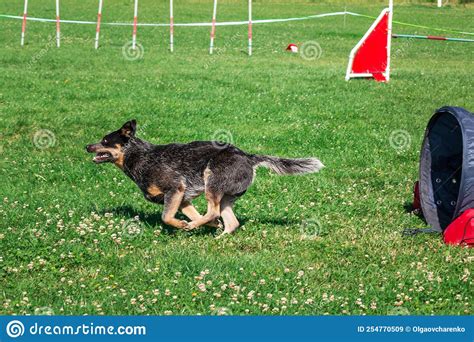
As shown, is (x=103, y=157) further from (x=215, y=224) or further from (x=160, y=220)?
(x=215, y=224)

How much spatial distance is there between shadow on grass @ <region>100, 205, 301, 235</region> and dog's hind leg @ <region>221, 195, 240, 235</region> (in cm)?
26

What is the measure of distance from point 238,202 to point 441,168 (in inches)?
102

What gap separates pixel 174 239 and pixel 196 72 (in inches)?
580

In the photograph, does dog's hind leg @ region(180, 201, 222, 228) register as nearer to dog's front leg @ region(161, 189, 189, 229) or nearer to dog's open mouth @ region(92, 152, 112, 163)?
dog's front leg @ region(161, 189, 189, 229)

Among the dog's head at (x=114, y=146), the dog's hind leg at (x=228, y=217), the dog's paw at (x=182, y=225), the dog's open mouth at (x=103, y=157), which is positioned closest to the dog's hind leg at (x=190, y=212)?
the dog's hind leg at (x=228, y=217)

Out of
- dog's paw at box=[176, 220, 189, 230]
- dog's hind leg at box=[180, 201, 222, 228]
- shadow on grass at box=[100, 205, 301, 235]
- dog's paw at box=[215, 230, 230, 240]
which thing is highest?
dog's hind leg at box=[180, 201, 222, 228]

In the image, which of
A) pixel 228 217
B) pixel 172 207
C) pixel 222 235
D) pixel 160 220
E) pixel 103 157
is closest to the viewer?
pixel 172 207

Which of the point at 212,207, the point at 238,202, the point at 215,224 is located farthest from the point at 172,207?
the point at 238,202

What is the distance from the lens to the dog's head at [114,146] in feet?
29.0

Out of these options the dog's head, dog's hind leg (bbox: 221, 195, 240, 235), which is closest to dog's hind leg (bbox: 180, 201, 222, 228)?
dog's hind leg (bbox: 221, 195, 240, 235)

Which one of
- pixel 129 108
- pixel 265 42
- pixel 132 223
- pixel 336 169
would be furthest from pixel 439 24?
pixel 132 223

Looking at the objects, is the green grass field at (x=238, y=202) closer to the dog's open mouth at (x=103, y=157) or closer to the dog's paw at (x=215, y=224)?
the dog's paw at (x=215, y=224)

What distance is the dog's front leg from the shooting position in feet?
27.7

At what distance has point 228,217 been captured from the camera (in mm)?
8672
